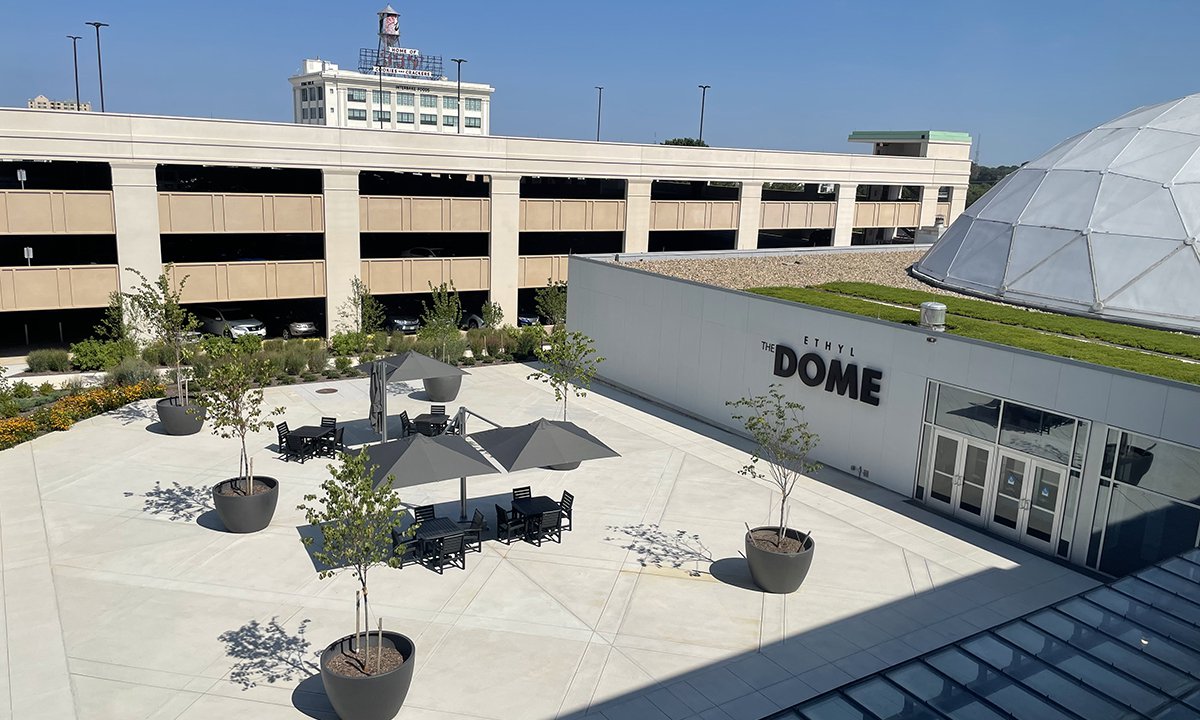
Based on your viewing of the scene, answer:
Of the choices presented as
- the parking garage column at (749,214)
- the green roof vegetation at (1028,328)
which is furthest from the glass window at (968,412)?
the parking garage column at (749,214)

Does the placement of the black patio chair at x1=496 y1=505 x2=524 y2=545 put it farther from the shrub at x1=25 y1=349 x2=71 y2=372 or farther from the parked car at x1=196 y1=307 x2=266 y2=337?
the shrub at x1=25 y1=349 x2=71 y2=372

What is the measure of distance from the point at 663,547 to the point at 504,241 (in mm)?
27074

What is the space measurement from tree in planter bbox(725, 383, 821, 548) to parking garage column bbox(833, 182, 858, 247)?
31510 mm

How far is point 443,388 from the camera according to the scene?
90.8ft

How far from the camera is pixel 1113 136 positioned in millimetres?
27766

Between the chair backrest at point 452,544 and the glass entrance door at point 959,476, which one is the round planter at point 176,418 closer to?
the chair backrest at point 452,544

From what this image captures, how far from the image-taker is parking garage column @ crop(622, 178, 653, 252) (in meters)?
44.8

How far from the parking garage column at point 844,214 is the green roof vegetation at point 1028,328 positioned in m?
26.7

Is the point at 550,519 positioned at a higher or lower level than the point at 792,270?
lower

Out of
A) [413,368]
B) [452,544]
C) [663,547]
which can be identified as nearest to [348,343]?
[413,368]

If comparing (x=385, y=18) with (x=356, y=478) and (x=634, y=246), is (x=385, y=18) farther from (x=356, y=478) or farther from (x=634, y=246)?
(x=356, y=478)

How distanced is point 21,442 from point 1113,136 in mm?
33376

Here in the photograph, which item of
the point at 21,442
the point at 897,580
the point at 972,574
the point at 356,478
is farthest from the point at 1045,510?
the point at 21,442

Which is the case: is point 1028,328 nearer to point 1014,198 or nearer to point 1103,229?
point 1103,229
